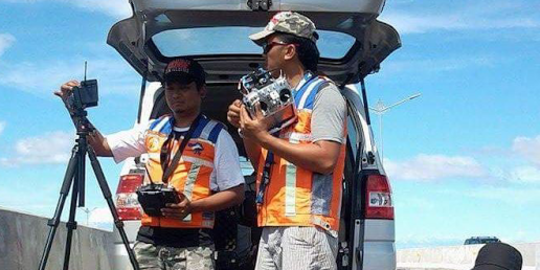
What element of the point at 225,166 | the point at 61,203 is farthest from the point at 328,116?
the point at 61,203

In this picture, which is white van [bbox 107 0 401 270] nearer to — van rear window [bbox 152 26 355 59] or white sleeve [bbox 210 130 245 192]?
van rear window [bbox 152 26 355 59]

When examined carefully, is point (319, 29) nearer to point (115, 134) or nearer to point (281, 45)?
point (281, 45)

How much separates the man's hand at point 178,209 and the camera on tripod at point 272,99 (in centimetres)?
64

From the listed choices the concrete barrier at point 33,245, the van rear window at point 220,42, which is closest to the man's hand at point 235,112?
the van rear window at point 220,42

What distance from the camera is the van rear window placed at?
5.27m

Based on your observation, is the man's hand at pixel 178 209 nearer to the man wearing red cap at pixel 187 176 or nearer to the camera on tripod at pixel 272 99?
the man wearing red cap at pixel 187 176

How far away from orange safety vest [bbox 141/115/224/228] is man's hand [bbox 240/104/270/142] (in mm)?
620

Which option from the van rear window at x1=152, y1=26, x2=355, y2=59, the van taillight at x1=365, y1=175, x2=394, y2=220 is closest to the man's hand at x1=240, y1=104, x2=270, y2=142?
the van rear window at x1=152, y1=26, x2=355, y2=59

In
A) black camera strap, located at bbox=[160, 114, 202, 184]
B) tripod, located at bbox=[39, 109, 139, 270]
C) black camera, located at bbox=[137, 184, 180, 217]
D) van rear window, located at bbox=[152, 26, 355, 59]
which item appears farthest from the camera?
van rear window, located at bbox=[152, 26, 355, 59]

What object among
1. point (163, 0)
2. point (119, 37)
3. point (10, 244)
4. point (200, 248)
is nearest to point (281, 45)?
point (163, 0)

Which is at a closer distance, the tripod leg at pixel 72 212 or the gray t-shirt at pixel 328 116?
the gray t-shirt at pixel 328 116

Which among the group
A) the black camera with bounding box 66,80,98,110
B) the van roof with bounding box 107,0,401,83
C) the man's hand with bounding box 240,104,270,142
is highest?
the van roof with bounding box 107,0,401,83

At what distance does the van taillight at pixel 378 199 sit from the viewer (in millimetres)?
5285

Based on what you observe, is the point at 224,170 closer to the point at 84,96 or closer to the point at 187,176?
the point at 187,176
